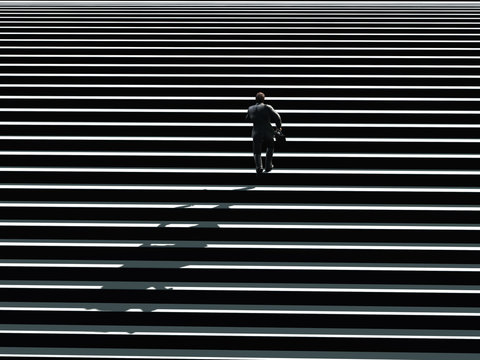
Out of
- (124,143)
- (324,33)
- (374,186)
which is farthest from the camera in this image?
(324,33)

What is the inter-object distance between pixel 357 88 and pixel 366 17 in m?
2.59

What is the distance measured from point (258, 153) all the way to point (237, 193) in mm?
532

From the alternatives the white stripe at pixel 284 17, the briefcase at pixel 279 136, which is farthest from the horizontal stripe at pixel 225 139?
the white stripe at pixel 284 17

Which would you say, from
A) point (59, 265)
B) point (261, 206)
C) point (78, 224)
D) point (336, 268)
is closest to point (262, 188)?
point (261, 206)

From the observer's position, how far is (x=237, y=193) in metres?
8.29

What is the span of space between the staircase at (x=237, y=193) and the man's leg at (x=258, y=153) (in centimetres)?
15

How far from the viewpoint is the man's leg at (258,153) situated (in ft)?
27.0

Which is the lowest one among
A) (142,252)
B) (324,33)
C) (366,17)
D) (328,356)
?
(328,356)

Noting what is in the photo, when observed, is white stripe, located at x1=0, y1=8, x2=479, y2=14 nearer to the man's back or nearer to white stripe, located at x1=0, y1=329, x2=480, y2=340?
the man's back

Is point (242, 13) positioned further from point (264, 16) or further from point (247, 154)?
point (247, 154)

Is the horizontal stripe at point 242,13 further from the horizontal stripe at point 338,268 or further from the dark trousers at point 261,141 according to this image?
the horizontal stripe at point 338,268

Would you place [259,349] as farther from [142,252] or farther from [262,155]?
[262,155]

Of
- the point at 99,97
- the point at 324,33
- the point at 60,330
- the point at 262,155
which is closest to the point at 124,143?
the point at 99,97

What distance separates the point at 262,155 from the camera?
8906 millimetres
